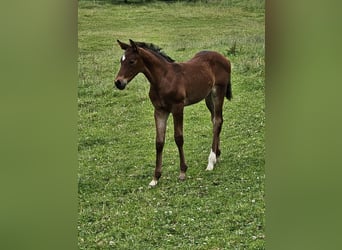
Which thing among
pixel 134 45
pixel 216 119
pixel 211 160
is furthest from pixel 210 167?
pixel 134 45

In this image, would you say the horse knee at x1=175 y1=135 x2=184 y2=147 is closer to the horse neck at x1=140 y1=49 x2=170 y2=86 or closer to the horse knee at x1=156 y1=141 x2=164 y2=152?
the horse knee at x1=156 y1=141 x2=164 y2=152

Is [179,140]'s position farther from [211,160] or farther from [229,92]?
[229,92]

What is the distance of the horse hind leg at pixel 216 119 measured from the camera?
3150mm

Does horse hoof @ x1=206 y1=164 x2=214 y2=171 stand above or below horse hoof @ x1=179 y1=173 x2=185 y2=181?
above

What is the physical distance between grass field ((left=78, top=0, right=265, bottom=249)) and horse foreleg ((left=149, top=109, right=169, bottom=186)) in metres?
0.04

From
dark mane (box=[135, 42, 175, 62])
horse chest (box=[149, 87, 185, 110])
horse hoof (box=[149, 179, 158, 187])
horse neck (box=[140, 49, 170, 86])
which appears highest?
dark mane (box=[135, 42, 175, 62])

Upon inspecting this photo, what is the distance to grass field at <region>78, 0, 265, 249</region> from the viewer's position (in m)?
3.04

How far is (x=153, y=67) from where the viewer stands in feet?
10.2

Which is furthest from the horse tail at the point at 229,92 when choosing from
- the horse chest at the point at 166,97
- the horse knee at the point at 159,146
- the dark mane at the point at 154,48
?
the horse knee at the point at 159,146

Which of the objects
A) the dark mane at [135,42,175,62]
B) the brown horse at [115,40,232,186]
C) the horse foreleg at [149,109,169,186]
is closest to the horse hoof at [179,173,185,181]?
the brown horse at [115,40,232,186]

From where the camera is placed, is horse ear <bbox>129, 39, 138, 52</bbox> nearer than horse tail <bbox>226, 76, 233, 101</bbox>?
Yes

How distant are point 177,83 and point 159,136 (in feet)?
1.06
